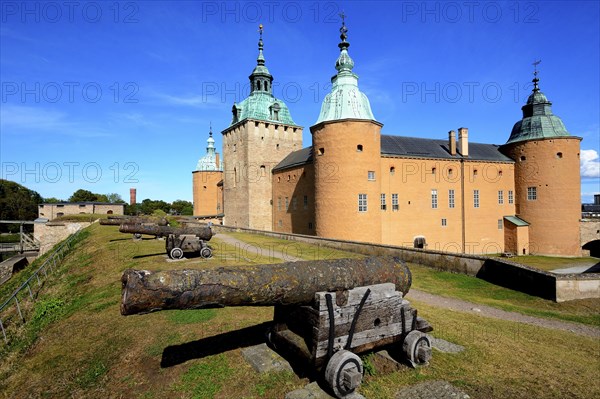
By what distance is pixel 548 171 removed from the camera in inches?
1147

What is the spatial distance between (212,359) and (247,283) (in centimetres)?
188

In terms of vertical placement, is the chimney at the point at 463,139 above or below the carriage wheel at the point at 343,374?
above

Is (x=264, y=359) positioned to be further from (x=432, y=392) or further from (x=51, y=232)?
(x=51, y=232)

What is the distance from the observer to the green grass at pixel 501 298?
8599 millimetres

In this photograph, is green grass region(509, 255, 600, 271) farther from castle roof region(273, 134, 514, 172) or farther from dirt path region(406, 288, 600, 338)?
dirt path region(406, 288, 600, 338)

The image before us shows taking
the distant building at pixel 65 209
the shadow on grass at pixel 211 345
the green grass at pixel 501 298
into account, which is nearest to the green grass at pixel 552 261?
the green grass at pixel 501 298

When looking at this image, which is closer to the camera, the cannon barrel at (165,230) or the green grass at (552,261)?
the cannon barrel at (165,230)

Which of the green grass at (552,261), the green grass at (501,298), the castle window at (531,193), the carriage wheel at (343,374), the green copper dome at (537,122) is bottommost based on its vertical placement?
the green grass at (552,261)

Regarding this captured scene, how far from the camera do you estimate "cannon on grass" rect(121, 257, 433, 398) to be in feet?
9.98

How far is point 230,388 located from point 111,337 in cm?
327

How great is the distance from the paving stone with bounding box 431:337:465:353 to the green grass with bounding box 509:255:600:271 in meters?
23.3

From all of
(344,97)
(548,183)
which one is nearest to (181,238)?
(344,97)

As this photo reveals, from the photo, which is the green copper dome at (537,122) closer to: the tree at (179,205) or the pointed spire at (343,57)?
the pointed spire at (343,57)

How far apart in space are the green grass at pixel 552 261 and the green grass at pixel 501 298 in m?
16.4
